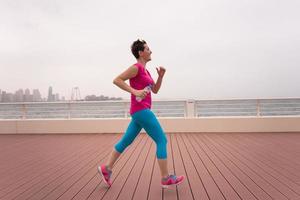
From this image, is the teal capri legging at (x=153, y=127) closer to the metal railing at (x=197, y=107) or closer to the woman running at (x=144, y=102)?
the woman running at (x=144, y=102)

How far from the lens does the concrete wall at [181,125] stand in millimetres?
6973

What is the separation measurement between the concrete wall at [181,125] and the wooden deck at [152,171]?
1.37 metres

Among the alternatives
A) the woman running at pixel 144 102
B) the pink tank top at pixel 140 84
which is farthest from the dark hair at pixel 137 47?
the pink tank top at pixel 140 84

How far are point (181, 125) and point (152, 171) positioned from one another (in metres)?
3.85

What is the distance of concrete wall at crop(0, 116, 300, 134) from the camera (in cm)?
697

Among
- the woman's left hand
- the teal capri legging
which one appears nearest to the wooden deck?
the teal capri legging

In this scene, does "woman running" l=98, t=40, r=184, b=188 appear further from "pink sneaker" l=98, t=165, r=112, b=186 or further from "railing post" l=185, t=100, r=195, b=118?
"railing post" l=185, t=100, r=195, b=118

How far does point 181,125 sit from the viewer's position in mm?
7145

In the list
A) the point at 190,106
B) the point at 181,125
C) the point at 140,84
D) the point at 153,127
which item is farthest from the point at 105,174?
the point at 190,106

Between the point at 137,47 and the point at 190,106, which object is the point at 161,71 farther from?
the point at 190,106

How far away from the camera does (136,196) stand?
2.46 m

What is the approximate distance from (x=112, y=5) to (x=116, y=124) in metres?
3.77

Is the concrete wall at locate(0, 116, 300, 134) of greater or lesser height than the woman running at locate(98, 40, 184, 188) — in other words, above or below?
below

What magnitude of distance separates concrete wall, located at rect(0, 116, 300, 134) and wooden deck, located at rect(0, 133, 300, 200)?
4.50 feet
